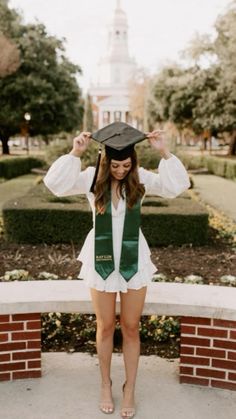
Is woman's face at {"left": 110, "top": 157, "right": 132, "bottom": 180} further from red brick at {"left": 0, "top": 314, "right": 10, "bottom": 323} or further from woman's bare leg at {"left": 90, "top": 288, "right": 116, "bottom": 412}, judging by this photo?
red brick at {"left": 0, "top": 314, "right": 10, "bottom": 323}

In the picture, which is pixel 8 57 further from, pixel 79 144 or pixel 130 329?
pixel 130 329

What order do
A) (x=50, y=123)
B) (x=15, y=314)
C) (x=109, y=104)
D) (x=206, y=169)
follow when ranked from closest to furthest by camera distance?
(x=15, y=314), (x=206, y=169), (x=50, y=123), (x=109, y=104)

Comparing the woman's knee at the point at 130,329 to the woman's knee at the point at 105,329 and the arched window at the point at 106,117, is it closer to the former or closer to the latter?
the woman's knee at the point at 105,329

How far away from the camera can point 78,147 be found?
121 inches

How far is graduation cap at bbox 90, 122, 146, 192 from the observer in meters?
2.91

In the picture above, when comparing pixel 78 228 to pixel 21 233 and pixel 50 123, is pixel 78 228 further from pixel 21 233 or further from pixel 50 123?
pixel 50 123

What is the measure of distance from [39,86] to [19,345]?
31.4m

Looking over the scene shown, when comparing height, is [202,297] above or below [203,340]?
above

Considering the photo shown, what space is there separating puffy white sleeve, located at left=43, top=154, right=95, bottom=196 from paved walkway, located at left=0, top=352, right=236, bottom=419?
138cm

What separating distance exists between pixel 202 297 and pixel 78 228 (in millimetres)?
5323

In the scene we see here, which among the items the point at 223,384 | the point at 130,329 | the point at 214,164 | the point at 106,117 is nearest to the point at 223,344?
the point at 223,384

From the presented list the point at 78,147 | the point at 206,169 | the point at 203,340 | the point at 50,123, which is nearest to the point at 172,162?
the point at 78,147

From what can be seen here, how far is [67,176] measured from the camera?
10.0 feet

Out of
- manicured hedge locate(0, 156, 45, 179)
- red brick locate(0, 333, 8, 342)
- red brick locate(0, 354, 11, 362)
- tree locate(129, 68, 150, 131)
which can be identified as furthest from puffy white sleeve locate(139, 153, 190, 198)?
tree locate(129, 68, 150, 131)
